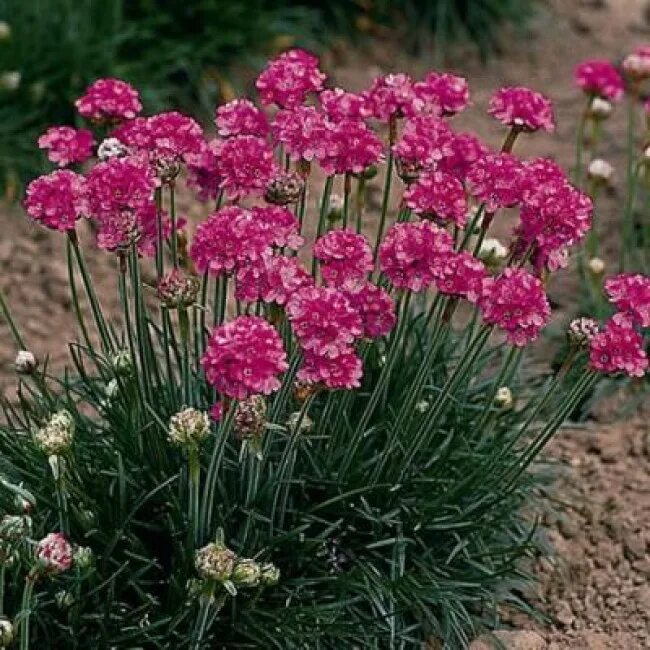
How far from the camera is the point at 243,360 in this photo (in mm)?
2139

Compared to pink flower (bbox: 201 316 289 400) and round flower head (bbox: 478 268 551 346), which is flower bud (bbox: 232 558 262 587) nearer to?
pink flower (bbox: 201 316 289 400)

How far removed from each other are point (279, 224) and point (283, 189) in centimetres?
15

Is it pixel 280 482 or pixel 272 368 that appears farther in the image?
pixel 280 482

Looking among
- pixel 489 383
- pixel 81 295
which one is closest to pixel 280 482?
pixel 489 383

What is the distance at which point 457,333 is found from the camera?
11.9ft

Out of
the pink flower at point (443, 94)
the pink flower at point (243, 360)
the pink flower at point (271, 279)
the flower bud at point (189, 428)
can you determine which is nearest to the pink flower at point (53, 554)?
the flower bud at point (189, 428)

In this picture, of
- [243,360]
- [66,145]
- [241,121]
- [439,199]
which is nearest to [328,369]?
[243,360]

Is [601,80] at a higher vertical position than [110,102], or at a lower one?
lower

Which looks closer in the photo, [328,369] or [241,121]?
[328,369]

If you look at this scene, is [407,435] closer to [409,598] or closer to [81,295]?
[409,598]

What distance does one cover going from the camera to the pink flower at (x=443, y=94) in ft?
9.11

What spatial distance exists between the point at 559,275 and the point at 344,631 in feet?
6.11

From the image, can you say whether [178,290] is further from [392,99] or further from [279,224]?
[392,99]

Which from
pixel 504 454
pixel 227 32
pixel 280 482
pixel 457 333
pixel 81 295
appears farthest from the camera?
pixel 227 32
